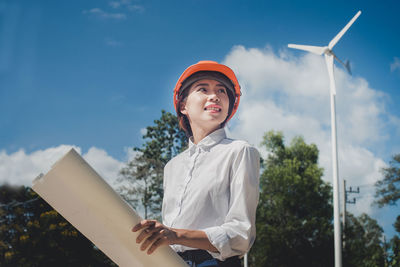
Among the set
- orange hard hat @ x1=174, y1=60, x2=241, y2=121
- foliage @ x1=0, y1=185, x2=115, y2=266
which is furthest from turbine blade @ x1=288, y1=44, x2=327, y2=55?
orange hard hat @ x1=174, y1=60, x2=241, y2=121

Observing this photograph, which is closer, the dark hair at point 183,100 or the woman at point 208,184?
the woman at point 208,184

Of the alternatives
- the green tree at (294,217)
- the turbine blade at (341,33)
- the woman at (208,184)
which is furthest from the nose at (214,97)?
the green tree at (294,217)

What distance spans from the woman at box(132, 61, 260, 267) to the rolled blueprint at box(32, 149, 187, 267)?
0.15 feet

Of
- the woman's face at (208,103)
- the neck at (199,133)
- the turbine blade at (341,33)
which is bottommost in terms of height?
the neck at (199,133)

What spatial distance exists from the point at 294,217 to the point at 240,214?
97.9 ft

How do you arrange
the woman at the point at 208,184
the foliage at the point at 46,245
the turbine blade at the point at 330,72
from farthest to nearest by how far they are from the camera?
the turbine blade at the point at 330,72, the foliage at the point at 46,245, the woman at the point at 208,184

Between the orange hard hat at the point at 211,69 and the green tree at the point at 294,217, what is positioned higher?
the green tree at the point at 294,217

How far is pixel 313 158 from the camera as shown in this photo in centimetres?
3306

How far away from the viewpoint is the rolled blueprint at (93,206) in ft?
4.36

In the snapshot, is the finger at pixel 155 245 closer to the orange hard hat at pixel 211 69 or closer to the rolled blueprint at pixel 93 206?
the rolled blueprint at pixel 93 206

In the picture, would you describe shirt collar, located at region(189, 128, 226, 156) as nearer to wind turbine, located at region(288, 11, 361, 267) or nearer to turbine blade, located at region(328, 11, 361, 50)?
wind turbine, located at region(288, 11, 361, 267)

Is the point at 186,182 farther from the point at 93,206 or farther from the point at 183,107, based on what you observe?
the point at 93,206

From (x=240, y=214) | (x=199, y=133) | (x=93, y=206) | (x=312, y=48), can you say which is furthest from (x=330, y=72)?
(x=93, y=206)

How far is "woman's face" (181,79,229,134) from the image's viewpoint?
2.13 metres
